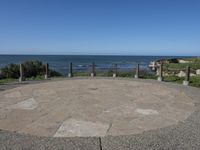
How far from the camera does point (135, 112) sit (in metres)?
5.17

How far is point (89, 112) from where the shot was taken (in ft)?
16.8

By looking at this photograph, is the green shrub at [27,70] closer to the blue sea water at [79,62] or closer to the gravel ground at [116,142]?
the blue sea water at [79,62]

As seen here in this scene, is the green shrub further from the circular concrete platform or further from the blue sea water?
the circular concrete platform

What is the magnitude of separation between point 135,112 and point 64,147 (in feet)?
7.85

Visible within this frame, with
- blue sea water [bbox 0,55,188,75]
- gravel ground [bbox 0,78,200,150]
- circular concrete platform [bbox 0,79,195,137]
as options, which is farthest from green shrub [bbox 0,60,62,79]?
gravel ground [bbox 0,78,200,150]

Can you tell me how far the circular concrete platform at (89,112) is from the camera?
409 centimetres

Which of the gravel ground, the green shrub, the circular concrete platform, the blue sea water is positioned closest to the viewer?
the gravel ground

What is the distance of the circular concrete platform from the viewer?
409 cm

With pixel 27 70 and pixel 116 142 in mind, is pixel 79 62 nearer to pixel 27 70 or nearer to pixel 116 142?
pixel 27 70

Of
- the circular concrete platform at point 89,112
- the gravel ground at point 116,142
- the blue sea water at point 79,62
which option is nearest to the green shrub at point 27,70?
the blue sea water at point 79,62

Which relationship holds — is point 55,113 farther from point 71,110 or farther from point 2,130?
point 2,130

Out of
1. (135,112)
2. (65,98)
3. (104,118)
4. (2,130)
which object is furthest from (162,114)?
(2,130)

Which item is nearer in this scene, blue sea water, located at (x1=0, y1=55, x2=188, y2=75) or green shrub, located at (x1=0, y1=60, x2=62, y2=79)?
blue sea water, located at (x1=0, y1=55, x2=188, y2=75)

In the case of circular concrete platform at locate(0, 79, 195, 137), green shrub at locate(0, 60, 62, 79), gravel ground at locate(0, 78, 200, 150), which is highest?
green shrub at locate(0, 60, 62, 79)
